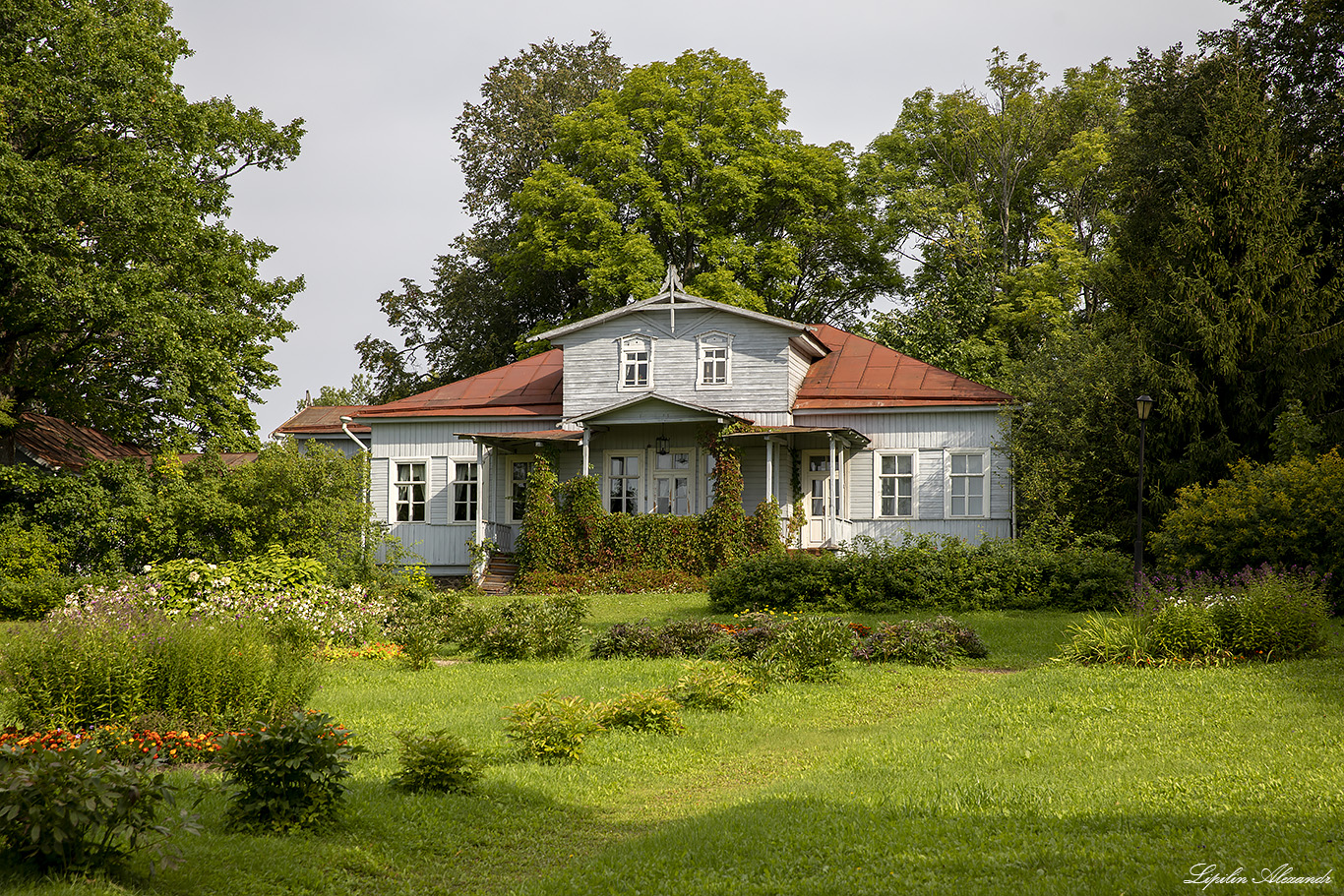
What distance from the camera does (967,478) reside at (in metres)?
26.6

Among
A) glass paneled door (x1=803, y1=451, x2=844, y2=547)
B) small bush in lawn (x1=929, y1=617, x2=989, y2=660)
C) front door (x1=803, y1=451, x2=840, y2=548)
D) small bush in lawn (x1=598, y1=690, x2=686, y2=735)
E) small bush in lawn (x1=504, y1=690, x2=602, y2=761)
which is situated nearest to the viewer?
small bush in lawn (x1=504, y1=690, x2=602, y2=761)

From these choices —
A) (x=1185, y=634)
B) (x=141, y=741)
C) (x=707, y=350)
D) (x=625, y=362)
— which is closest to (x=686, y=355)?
(x=707, y=350)

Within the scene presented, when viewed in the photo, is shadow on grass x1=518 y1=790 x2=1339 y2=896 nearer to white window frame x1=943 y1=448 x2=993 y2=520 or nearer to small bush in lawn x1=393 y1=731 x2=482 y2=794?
small bush in lawn x1=393 y1=731 x2=482 y2=794

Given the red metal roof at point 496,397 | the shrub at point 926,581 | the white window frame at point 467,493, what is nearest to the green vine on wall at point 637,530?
the white window frame at point 467,493

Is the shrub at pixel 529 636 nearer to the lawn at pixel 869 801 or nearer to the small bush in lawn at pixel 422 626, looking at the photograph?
the small bush in lawn at pixel 422 626

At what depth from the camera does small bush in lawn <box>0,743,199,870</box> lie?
193 inches

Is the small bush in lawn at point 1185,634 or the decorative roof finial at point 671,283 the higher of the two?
the decorative roof finial at point 671,283

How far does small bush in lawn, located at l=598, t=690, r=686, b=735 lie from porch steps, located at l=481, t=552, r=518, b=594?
1573cm

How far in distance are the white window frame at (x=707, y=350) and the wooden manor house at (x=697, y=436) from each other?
0.04 metres

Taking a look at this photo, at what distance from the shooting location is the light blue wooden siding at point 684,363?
1068 inches

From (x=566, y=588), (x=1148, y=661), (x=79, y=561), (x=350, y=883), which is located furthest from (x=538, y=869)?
(x=79, y=561)

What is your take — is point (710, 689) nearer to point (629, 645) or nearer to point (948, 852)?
point (629, 645)

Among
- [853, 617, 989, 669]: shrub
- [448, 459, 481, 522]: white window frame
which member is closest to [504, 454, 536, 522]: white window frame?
[448, 459, 481, 522]: white window frame

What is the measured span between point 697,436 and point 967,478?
682cm
